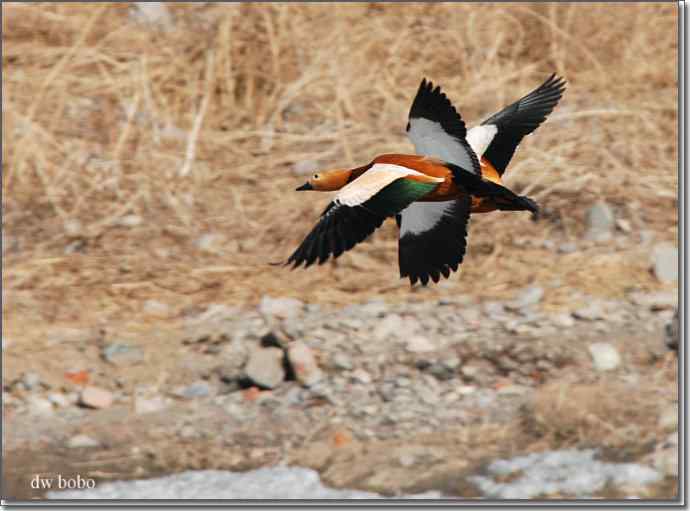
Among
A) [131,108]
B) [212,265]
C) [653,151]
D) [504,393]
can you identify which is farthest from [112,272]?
[653,151]

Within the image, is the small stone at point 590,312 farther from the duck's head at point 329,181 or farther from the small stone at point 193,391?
the duck's head at point 329,181

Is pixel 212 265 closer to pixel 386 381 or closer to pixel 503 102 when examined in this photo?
pixel 386 381

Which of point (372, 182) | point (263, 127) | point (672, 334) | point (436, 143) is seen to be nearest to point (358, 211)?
point (372, 182)

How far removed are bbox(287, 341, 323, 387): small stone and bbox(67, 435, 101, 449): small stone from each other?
944mm

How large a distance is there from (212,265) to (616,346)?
2009 mm

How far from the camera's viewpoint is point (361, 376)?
663cm

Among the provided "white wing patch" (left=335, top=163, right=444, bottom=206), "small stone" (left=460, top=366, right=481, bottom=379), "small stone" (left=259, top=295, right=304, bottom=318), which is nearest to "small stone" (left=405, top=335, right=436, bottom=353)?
"small stone" (left=460, top=366, right=481, bottom=379)

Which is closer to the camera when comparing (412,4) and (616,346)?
(616,346)

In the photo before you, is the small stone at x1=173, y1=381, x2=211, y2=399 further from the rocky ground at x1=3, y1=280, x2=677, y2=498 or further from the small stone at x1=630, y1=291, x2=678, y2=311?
the small stone at x1=630, y1=291, x2=678, y2=311

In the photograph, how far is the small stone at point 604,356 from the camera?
670 centimetres

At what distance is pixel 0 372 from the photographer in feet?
21.8

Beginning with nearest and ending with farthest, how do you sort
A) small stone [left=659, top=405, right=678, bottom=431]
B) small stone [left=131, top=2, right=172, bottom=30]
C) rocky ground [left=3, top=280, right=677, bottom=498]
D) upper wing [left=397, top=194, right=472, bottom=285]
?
1. upper wing [left=397, top=194, right=472, bottom=285]
2. rocky ground [left=3, top=280, right=677, bottom=498]
3. small stone [left=659, top=405, right=678, bottom=431]
4. small stone [left=131, top=2, right=172, bottom=30]

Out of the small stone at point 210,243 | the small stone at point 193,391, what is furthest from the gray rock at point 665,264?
the small stone at point 193,391

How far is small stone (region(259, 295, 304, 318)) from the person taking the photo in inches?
274
